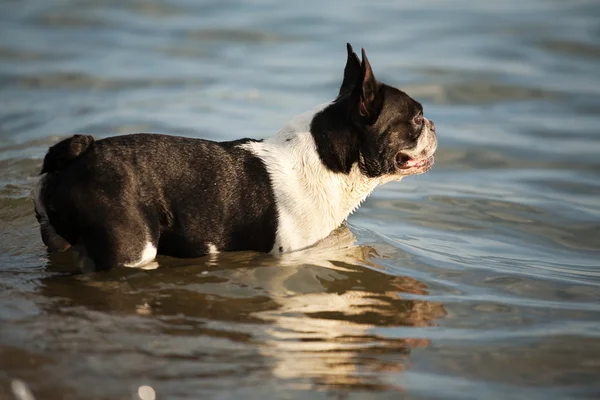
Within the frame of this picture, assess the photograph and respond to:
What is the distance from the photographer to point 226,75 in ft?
51.8

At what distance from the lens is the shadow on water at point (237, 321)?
5957 millimetres

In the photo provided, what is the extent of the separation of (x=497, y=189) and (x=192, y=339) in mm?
5743

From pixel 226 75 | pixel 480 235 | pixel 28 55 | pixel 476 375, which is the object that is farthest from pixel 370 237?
pixel 28 55

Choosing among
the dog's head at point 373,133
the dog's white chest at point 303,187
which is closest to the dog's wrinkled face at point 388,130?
the dog's head at point 373,133

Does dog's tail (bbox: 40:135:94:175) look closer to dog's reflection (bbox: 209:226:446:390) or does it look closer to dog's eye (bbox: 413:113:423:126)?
dog's reflection (bbox: 209:226:446:390)

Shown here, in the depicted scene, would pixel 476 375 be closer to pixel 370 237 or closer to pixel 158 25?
pixel 370 237

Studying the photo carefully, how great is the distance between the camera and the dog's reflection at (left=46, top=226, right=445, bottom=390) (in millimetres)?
→ 6250

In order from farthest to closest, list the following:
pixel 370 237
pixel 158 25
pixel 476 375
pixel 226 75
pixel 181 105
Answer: pixel 158 25 < pixel 226 75 < pixel 181 105 < pixel 370 237 < pixel 476 375

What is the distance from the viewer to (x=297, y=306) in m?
7.31

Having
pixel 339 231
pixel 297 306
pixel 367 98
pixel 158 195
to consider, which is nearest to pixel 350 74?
pixel 367 98

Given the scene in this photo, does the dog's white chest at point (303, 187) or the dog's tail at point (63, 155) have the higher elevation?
the dog's tail at point (63, 155)

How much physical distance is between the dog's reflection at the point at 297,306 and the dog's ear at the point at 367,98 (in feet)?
4.41

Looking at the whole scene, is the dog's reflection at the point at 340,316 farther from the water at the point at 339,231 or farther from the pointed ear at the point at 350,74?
the pointed ear at the point at 350,74

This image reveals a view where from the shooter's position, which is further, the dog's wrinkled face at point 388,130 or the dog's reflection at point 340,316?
the dog's wrinkled face at point 388,130
